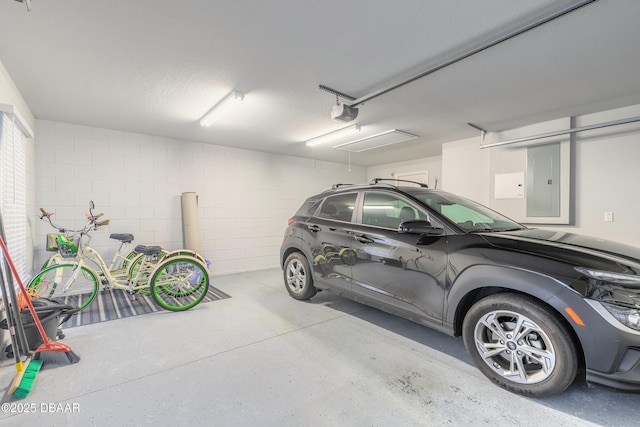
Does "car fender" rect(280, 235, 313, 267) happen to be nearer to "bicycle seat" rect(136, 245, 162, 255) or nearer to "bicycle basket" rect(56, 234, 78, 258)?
"bicycle seat" rect(136, 245, 162, 255)

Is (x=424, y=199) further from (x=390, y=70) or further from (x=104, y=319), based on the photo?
(x=104, y=319)

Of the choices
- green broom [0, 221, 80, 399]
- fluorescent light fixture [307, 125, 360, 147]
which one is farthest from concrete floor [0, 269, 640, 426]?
fluorescent light fixture [307, 125, 360, 147]

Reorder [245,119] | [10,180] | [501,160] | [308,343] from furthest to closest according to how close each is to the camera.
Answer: [501,160] < [245,119] < [10,180] < [308,343]

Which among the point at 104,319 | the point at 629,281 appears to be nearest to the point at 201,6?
the point at 629,281

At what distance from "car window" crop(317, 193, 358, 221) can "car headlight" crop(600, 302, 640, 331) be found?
2.00 meters

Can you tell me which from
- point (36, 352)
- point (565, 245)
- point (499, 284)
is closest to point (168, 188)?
point (36, 352)

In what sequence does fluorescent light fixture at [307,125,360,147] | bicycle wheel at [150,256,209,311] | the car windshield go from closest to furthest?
1. the car windshield
2. bicycle wheel at [150,256,209,311]
3. fluorescent light fixture at [307,125,360,147]

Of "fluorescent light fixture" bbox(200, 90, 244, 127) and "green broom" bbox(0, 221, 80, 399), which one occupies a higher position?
"fluorescent light fixture" bbox(200, 90, 244, 127)

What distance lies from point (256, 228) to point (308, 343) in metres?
3.78

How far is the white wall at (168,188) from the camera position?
394 cm

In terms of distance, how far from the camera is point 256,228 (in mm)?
5887

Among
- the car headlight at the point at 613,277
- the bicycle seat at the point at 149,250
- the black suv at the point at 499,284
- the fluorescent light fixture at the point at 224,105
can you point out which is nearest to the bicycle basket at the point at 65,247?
the bicycle seat at the point at 149,250

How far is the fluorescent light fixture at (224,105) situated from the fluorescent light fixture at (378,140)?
230 cm

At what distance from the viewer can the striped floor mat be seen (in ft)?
9.94
